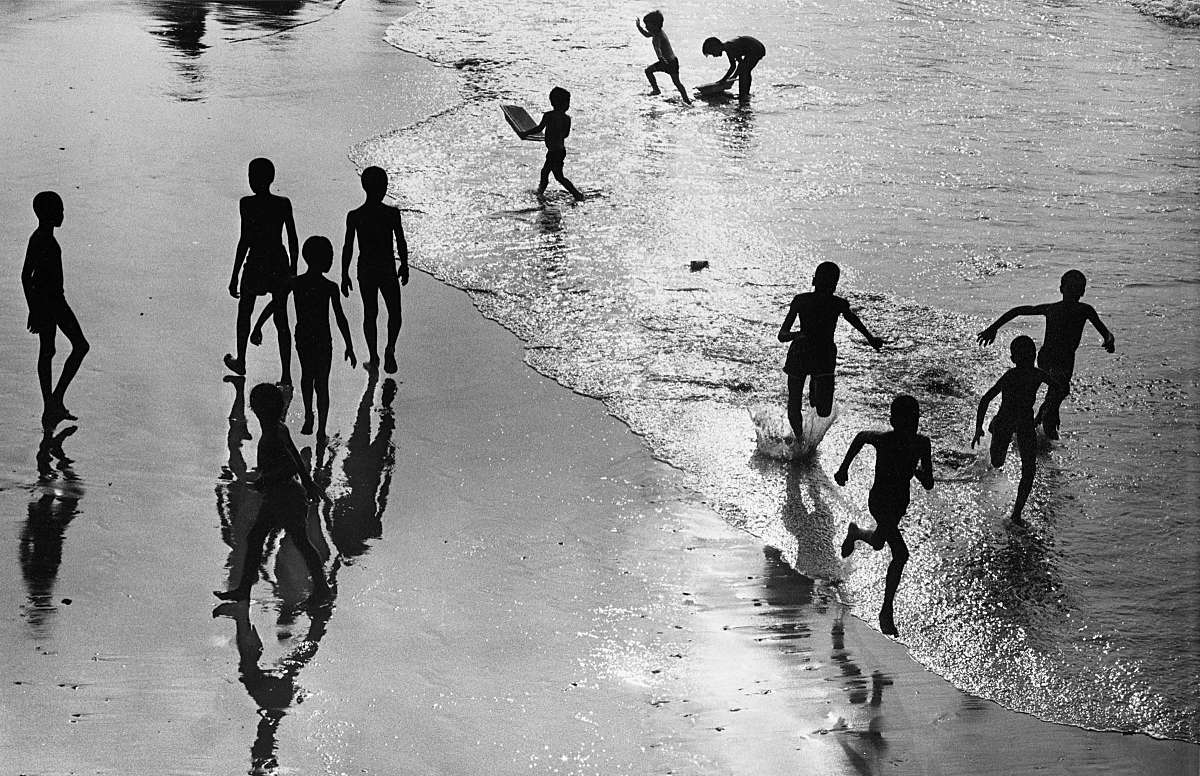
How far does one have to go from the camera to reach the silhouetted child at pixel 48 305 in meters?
9.21

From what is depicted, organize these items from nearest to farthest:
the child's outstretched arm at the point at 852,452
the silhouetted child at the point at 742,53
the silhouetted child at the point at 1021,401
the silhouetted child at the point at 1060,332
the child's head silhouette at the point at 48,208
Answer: the child's outstretched arm at the point at 852,452 < the silhouetted child at the point at 1021,401 < the child's head silhouette at the point at 48,208 < the silhouetted child at the point at 1060,332 < the silhouetted child at the point at 742,53

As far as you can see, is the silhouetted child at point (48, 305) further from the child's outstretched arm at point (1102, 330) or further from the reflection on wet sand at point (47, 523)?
the child's outstretched arm at point (1102, 330)

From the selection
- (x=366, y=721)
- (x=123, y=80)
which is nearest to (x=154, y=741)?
(x=366, y=721)

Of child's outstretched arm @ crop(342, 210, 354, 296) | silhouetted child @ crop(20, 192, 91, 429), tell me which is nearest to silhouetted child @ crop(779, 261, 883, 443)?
child's outstretched arm @ crop(342, 210, 354, 296)

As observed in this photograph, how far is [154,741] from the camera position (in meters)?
6.00

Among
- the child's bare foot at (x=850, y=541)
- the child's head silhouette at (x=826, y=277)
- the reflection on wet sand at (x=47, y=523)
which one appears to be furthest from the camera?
the child's head silhouette at (x=826, y=277)

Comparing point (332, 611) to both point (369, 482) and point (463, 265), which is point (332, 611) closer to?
point (369, 482)

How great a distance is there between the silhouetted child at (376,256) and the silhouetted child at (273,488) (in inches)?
132

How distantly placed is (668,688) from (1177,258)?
34.9 ft

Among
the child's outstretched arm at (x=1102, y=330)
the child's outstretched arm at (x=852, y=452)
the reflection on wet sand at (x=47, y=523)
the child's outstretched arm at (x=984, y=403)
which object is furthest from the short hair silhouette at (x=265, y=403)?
the child's outstretched arm at (x=1102, y=330)

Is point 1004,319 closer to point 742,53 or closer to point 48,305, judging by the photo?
point 48,305

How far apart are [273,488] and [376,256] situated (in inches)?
148

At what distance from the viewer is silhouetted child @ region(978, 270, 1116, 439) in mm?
9672

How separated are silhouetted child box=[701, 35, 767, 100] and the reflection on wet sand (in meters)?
14.7
